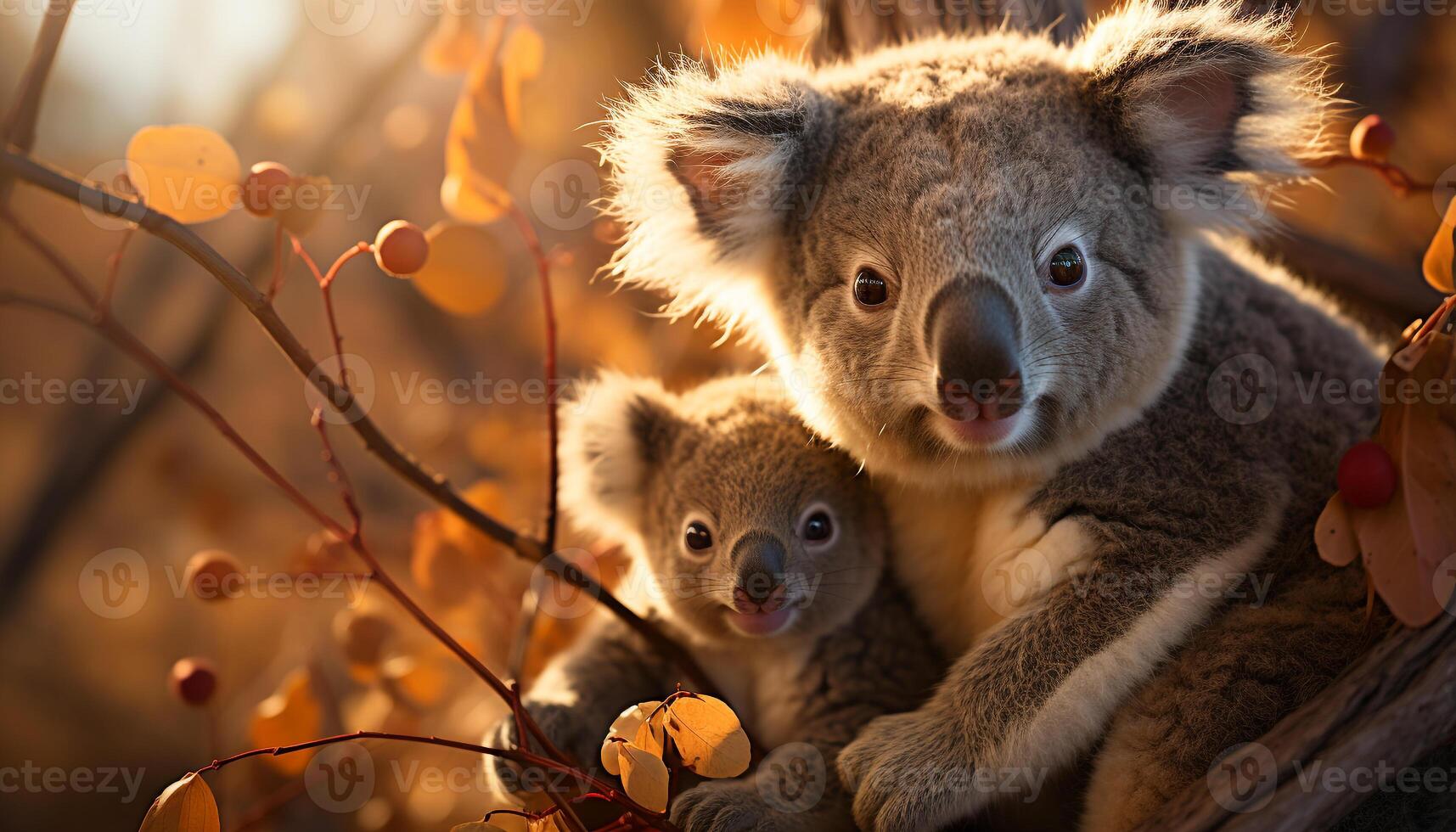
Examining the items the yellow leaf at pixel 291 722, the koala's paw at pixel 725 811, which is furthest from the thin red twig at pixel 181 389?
the yellow leaf at pixel 291 722

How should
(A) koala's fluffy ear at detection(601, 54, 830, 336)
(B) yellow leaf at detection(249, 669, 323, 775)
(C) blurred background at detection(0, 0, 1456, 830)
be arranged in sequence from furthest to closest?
(C) blurred background at detection(0, 0, 1456, 830) → (B) yellow leaf at detection(249, 669, 323, 775) → (A) koala's fluffy ear at detection(601, 54, 830, 336)

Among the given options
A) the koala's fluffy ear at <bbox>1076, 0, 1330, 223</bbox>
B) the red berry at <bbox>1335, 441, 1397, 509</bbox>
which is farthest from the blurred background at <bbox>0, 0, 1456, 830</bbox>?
the red berry at <bbox>1335, 441, 1397, 509</bbox>

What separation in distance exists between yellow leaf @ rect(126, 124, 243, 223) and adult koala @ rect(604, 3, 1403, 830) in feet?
2.24

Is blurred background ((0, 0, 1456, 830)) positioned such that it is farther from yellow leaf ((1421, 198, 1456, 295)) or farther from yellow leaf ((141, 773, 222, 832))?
yellow leaf ((1421, 198, 1456, 295))

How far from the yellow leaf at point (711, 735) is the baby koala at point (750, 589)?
0.41 m

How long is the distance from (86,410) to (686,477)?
264cm

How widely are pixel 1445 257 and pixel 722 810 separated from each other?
1.41 metres

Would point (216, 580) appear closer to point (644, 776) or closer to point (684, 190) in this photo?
point (644, 776)

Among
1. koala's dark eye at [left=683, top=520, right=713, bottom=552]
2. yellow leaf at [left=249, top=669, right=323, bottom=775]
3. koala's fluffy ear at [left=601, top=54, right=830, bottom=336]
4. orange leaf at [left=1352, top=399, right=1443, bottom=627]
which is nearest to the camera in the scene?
orange leaf at [left=1352, top=399, right=1443, bottom=627]

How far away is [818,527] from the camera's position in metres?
2.01

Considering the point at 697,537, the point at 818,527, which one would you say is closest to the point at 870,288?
the point at 818,527

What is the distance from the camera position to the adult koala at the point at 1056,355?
5.32ft

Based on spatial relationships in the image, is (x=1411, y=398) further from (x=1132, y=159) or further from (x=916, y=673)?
(x=916, y=673)

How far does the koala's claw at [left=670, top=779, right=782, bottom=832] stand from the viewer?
5.63 ft
